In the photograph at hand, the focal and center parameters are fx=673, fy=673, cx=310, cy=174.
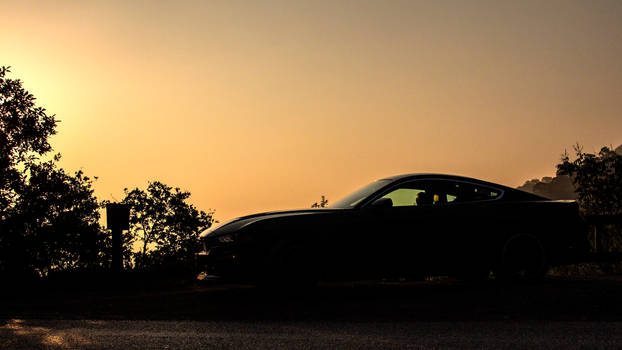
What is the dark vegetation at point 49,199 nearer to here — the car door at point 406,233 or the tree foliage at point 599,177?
the tree foliage at point 599,177

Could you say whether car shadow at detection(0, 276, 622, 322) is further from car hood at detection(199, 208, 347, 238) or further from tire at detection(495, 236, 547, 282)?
car hood at detection(199, 208, 347, 238)

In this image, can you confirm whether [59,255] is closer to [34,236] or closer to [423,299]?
[34,236]

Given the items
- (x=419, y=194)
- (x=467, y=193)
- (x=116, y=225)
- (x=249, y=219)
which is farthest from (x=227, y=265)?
(x=116, y=225)

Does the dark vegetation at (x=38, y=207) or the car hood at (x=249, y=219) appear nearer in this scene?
the car hood at (x=249, y=219)

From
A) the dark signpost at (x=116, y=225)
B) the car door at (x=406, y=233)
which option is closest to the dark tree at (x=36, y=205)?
the dark signpost at (x=116, y=225)

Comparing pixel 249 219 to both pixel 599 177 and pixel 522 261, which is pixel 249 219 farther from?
pixel 599 177

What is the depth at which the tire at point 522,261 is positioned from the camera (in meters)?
9.55

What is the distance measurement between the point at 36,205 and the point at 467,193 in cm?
2459

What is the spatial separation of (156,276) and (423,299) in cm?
596

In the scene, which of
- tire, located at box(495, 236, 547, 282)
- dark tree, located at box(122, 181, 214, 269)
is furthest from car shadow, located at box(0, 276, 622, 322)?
dark tree, located at box(122, 181, 214, 269)

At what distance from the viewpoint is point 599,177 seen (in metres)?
29.1

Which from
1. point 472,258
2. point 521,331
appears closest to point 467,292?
point 472,258

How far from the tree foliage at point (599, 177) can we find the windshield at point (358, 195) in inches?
866

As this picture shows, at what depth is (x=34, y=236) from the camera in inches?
1150
